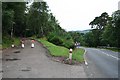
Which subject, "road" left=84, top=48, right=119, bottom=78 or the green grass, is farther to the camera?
the green grass

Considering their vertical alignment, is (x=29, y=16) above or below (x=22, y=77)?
above

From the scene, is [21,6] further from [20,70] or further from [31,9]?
[20,70]

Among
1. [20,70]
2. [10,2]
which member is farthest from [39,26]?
[20,70]

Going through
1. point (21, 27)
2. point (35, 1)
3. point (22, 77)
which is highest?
point (35, 1)

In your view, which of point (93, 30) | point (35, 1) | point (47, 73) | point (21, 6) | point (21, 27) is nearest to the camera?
point (47, 73)

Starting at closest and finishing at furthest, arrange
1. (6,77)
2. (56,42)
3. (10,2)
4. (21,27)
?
(6,77), (10,2), (56,42), (21,27)

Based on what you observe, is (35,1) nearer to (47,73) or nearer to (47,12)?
(47,12)

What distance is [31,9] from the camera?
57125mm

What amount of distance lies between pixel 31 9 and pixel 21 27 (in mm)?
7643

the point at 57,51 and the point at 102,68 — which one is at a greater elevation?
the point at 57,51

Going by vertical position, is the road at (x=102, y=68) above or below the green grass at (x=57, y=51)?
below

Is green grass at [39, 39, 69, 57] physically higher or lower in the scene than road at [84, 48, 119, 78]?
higher

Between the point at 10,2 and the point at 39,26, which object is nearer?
the point at 10,2

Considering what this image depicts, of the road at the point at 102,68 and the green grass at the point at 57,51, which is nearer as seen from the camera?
the road at the point at 102,68
